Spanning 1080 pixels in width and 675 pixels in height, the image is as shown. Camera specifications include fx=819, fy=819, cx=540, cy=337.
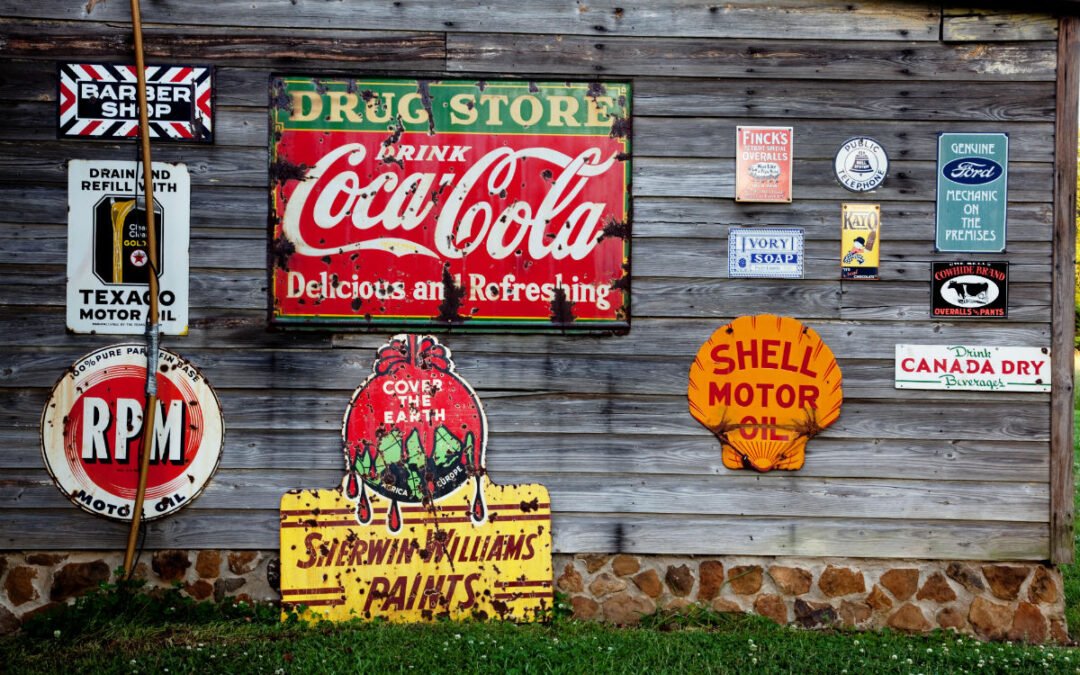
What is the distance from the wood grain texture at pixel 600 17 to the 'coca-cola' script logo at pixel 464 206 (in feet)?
2.51

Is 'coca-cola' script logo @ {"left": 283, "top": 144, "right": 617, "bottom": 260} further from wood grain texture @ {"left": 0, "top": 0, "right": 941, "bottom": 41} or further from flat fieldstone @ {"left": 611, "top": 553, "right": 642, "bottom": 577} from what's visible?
flat fieldstone @ {"left": 611, "top": 553, "right": 642, "bottom": 577}

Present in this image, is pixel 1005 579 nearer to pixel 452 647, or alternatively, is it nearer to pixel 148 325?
pixel 452 647

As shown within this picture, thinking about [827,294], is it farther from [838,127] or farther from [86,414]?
[86,414]

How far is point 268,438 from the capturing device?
4.88m

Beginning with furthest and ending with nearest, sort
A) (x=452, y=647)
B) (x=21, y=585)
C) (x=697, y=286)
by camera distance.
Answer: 1. (x=697, y=286)
2. (x=21, y=585)
3. (x=452, y=647)

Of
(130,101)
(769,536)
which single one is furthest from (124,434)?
(769,536)

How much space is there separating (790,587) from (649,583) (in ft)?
2.77

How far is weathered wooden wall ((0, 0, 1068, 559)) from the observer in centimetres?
488

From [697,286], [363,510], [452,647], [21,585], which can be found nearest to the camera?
[452,647]

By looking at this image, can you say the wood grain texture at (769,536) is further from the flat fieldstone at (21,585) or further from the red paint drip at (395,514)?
the flat fieldstone at (21,585)

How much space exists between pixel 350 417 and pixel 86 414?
60.5 inches

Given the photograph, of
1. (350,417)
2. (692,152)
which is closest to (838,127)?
(692,152)

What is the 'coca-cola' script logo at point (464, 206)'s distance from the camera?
4879mm

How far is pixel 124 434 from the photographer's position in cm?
481
